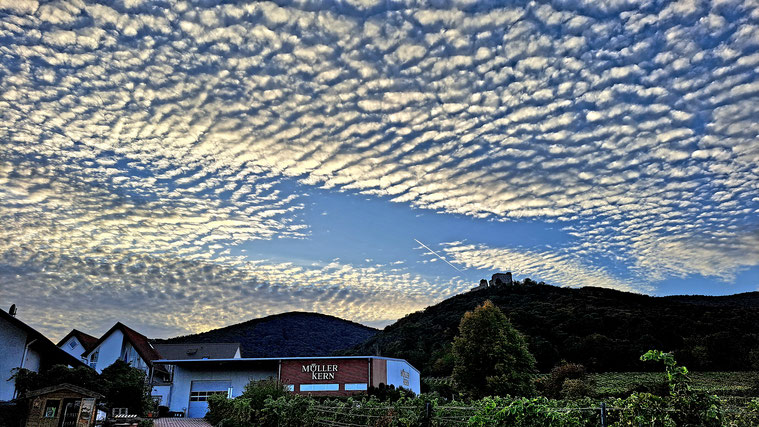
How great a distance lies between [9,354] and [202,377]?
65.0ft

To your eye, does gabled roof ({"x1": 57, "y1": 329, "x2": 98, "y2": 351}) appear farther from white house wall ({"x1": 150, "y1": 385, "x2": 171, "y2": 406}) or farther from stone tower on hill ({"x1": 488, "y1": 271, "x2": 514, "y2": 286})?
stone tower on hill ({"x1": 488, "y1": 271, "x2": 514, "y2": 286})

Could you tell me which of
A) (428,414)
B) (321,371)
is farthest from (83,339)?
(428,414)

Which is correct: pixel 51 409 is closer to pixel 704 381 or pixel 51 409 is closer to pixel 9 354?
pixel 9 354

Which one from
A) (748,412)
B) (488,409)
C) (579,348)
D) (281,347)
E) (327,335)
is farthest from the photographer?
(327,335)

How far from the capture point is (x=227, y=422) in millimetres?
23188

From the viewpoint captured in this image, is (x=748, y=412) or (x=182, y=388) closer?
(x=748, y=412)

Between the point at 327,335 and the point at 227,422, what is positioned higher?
the point at 327,335

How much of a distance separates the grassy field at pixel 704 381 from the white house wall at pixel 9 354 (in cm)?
3144

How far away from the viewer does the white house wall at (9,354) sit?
22.0 m

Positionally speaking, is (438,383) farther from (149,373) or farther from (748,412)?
(748,412)

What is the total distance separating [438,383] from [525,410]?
139 ft

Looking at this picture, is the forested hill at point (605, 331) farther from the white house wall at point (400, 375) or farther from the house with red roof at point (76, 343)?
the house with red roof at point (76, 343)

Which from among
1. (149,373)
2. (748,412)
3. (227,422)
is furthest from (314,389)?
(748,412)

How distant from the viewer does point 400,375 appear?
41125 mm
